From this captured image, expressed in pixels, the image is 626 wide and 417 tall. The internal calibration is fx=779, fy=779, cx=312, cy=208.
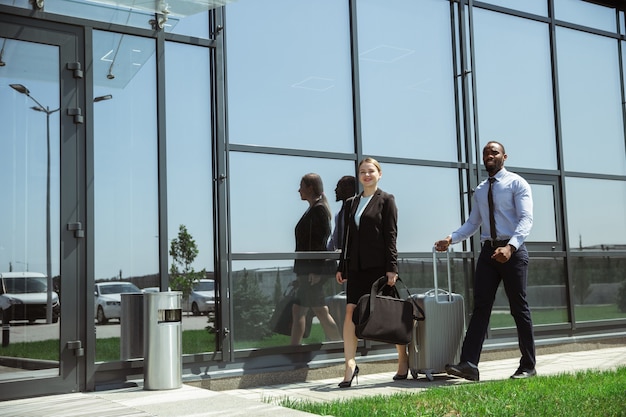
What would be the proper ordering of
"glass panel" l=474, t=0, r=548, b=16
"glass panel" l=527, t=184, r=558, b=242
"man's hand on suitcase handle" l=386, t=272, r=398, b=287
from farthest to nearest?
1. "glass panel" l=474, t=0, r=548, b=16
2. "glass panel" l=527, t=184, r=558, b=242
3. "man's hand on suitcase handle" l=386, t=272, r=398, b=287

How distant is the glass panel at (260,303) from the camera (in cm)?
608

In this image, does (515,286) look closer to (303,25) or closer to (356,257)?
(356,257)

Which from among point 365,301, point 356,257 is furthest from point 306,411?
point 356,257

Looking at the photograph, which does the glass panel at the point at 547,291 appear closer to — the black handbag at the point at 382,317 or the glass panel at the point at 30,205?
the black handbag at the point at 382,317

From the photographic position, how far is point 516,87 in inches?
323

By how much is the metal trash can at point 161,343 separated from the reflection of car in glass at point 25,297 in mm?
642

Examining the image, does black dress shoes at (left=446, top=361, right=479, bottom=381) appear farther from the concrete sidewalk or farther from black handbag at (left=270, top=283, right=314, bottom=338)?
black handbag at (left=270, top=283, right=314, bottom=338)

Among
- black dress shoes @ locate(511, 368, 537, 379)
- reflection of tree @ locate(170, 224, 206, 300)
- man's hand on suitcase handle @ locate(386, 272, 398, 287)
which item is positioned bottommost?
black dress shoes @ locate(511, 368, 537, 379)

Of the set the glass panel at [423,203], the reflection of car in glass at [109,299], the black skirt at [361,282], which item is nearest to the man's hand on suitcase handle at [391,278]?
the black skirt at [361,282]

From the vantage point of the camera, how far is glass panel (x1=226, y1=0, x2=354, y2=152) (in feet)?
20.9

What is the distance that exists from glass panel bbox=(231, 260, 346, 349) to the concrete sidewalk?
0.39m

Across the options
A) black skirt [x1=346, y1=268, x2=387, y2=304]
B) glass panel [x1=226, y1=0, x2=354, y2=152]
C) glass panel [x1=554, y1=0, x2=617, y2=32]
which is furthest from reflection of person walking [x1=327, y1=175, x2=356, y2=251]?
glass panel [x1=554, y1=0, x2=617, y2=32]

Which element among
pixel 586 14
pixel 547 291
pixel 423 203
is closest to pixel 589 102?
pixel 586 14

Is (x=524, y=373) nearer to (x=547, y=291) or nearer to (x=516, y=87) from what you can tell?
(x=547, y=291)
